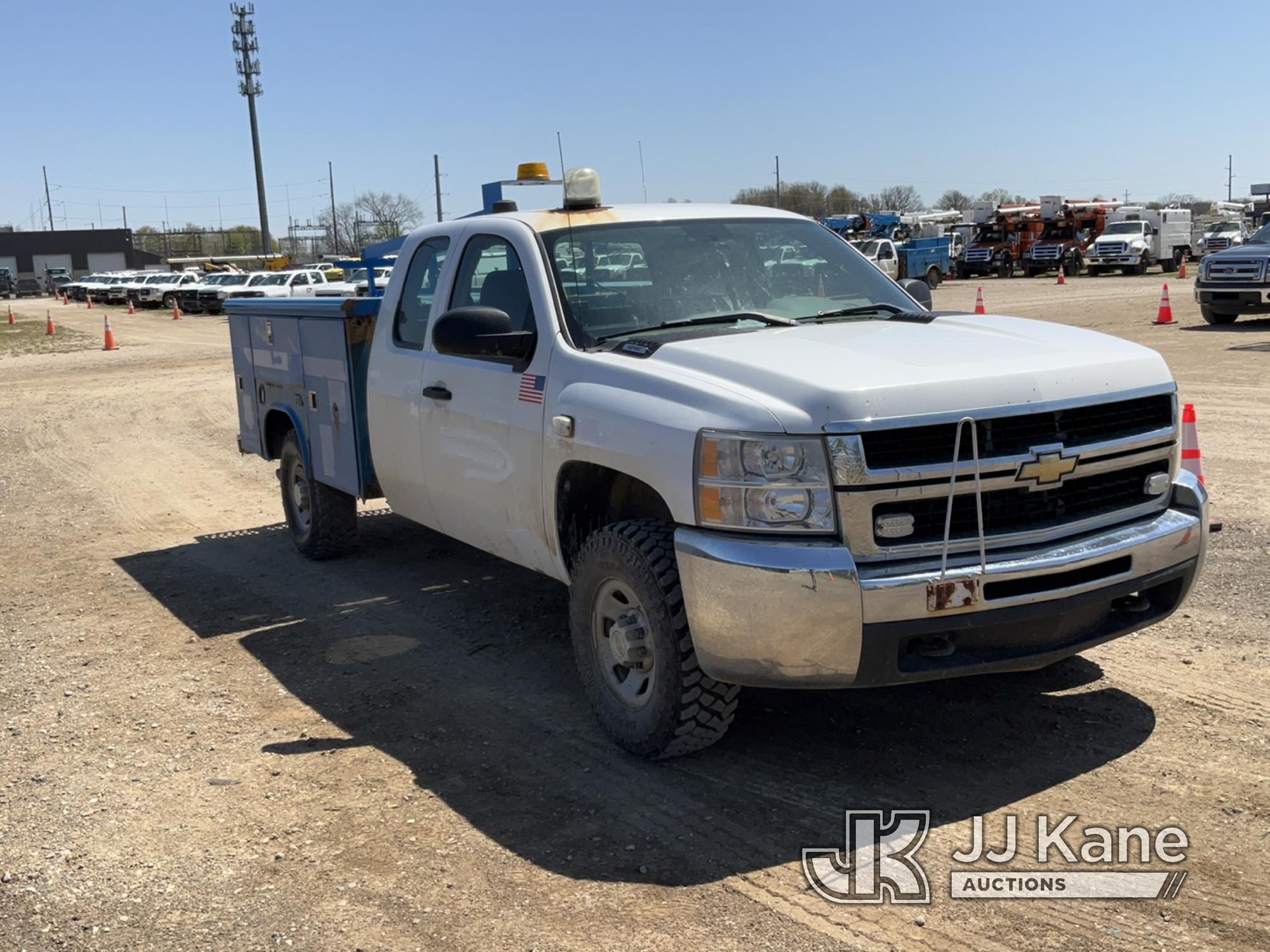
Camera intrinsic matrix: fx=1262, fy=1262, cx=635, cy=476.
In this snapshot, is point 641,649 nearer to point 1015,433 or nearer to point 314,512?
point 1015,433

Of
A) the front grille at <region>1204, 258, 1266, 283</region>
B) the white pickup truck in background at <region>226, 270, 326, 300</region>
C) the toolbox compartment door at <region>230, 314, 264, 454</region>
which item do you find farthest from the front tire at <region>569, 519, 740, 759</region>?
the white pickup truck in background at <region>226, 270, 326, 300</region>

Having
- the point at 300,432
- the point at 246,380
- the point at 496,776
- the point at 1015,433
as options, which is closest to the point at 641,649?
the point at 496,776

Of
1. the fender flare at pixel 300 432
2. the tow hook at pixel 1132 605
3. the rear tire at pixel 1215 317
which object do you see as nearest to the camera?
the tow hook at pixel 1132 605

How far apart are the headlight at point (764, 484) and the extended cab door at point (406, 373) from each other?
2.25 metres

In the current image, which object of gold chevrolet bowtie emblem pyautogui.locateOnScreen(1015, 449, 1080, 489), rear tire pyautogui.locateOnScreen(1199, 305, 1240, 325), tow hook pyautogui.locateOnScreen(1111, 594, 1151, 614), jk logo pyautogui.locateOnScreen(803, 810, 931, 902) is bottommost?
jk logo pyautogui.locateOnScreen(803, 810, 931, 902)

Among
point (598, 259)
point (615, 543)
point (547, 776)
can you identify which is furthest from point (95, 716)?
point (598, 259)

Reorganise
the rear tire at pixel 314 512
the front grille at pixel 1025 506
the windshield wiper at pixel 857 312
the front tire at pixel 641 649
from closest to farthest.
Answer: the front grille at pixel 1025 506, the front tire at pixel 641 649, the windshield wiper at pixel 857 312, the rear tire at pixel 314 512

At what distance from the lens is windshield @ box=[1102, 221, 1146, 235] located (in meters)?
46.6

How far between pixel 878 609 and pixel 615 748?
4.39 ft

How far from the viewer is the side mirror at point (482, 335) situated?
4.97 meters

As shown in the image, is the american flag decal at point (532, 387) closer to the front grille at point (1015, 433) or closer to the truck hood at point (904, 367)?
the truck hood at point (904, 367)

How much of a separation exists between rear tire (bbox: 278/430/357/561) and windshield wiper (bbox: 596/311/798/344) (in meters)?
3.09

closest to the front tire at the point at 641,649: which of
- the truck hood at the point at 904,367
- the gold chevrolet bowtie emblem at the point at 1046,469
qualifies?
the truck hood at the point at 904,367

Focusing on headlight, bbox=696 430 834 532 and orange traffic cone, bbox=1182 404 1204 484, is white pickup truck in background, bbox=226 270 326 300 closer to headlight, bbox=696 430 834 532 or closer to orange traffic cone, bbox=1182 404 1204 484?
orange traffic cone, bbox=1182 404 1204 484
